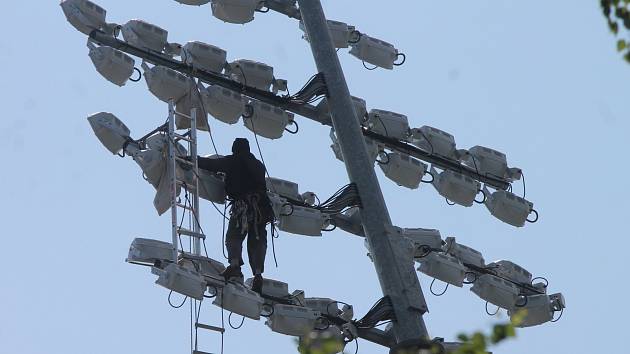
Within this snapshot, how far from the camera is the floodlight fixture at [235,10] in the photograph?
17.3 m

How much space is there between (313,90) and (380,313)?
8.95 feet

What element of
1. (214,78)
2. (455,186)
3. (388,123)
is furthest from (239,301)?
(455,186)

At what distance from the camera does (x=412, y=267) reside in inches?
560

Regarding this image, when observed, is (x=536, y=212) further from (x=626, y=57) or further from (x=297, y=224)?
(x=626, y=57)

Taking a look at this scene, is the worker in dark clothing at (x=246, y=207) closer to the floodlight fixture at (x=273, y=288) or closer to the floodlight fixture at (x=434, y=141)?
the floodlight fixture at (x=273, y=288)

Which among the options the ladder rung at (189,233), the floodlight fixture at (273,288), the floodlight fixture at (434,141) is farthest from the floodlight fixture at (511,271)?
the ladder rung at (189,233)

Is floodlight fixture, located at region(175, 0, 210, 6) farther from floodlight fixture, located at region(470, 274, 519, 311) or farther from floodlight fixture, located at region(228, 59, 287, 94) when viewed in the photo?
floodlight fixture, located at region(470, 274, 519, 311)

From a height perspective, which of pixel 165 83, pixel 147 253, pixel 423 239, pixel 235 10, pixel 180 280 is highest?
pixel 235 10

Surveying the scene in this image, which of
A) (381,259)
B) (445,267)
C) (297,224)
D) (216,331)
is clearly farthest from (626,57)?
(445,267)

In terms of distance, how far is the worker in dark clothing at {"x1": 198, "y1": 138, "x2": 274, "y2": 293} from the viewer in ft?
Answer: 52.5

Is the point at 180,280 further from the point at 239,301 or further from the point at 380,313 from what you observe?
the point at 380,313

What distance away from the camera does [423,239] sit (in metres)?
18.1

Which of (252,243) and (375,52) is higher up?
(375,52)

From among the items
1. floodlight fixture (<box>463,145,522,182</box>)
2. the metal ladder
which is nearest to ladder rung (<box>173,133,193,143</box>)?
the metal ladder
